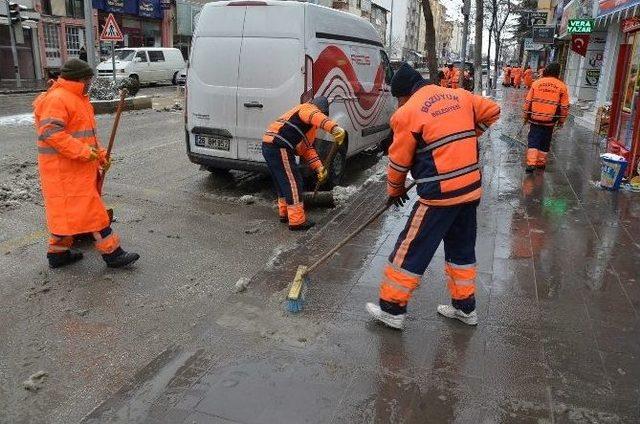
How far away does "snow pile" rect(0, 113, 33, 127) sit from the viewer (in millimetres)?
12345

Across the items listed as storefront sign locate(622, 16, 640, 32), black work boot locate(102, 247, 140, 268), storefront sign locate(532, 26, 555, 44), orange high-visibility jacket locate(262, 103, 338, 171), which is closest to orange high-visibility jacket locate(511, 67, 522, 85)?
storefront sign locate(532, 26, 555, 44)

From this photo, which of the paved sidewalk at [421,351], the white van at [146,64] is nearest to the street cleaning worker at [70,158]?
the paved sidewalk at [421,351]

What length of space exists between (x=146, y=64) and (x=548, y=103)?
2060 centimetres

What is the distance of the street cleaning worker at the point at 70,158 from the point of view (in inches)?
167

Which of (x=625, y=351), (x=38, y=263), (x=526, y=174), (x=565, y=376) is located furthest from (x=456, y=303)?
(x=526, y=174)

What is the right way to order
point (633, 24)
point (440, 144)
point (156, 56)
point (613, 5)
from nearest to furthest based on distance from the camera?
point (440, 144) → point (633, 24) → point (613, 5) → point (156, 56)

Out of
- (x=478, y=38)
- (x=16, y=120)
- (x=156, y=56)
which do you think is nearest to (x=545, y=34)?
(x=478, y=38)

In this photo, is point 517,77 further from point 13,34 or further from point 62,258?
→ point 62,258

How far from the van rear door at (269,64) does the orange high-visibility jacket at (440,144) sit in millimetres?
3212

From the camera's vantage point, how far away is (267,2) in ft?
21.1

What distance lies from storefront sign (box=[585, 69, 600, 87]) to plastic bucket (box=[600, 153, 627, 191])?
14644 mm

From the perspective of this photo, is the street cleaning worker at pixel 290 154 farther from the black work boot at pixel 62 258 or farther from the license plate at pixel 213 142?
the black work boot at pixel 62 258

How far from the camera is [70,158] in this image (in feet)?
14.1

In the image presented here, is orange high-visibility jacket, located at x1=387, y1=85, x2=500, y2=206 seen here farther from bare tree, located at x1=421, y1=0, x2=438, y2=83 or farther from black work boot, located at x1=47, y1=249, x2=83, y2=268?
bare tree, located at x1=421, y1=0, x2=438, y2=83
